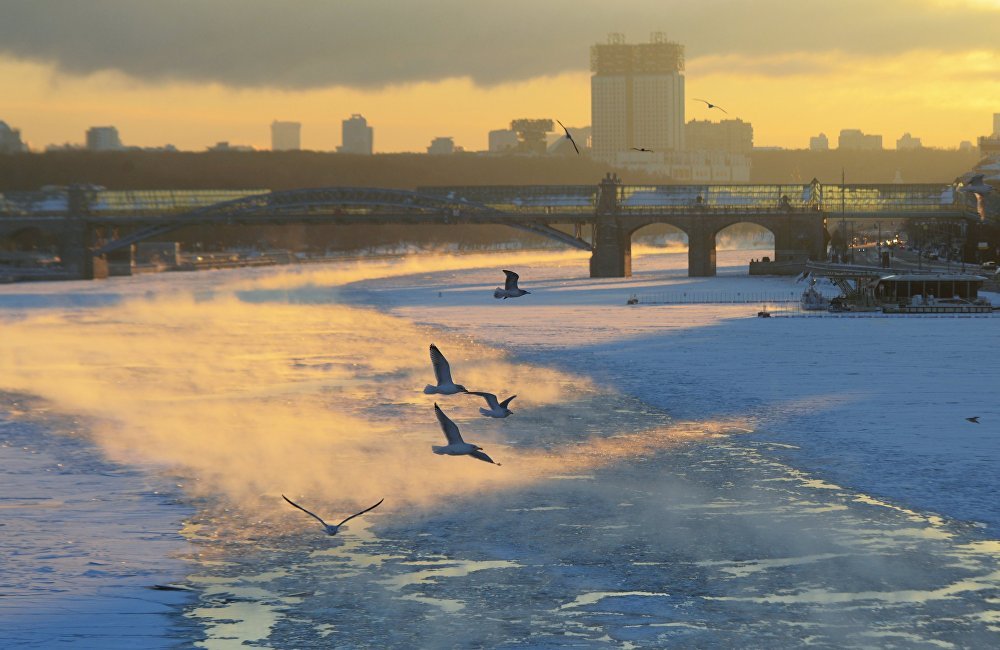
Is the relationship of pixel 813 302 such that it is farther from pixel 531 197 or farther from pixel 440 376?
pixel 531 197

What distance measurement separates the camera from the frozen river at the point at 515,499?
24.5 meters

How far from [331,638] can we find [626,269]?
139m

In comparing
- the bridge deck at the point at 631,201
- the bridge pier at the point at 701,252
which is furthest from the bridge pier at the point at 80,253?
the bridge pier at the point at 701,252

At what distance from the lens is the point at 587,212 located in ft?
564

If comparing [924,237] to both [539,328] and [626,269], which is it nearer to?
[626,269]

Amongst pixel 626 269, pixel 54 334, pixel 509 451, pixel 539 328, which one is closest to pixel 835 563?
pixel 509 451

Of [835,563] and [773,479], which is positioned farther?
[773,479]

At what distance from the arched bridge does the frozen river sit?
96.1m

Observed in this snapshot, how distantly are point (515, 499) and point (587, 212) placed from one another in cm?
14043

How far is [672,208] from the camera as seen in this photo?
6555 inches

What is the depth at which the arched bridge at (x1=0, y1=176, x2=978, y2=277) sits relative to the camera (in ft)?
533

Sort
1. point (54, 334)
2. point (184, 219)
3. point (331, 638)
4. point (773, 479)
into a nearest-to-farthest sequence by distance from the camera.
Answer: point (331, 638) → point (773, 479) → point (54, 334) → point (184, 219)

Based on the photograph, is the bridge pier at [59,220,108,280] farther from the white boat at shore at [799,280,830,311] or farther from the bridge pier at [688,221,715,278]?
the white boat at shore at [799,280,830,311]

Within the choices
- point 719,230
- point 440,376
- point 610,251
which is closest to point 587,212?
point 610,251
